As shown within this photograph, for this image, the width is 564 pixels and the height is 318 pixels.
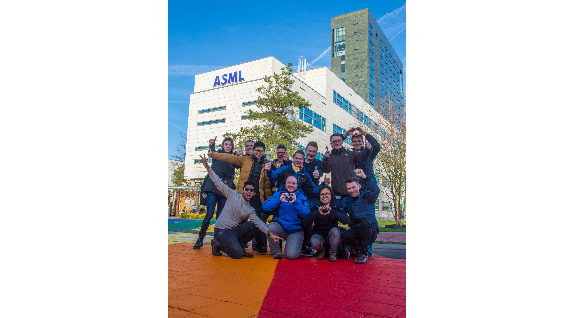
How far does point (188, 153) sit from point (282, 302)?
69.4 inches

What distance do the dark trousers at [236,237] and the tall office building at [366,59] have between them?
1797mm

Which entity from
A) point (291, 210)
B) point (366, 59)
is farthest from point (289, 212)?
point (366, 59)

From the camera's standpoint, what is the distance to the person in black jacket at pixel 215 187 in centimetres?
340

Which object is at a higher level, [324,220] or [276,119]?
[276,119]

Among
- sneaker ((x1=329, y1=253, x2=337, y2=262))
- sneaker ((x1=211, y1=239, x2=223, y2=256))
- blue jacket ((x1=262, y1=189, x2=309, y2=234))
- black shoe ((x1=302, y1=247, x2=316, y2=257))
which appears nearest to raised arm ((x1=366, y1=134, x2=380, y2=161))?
blue jacket ((x1=262, y1=189, x2=309, y2=234))

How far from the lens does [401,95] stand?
2709 millimetres

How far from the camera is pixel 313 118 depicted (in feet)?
11.0

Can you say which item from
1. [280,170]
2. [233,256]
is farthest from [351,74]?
[233,256]

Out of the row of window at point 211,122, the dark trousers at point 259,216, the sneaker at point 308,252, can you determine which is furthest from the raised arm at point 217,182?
Result: the sneaker at point 308,252

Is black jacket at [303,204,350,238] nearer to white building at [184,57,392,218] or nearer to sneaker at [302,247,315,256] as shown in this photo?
sneaker at [302,247,315,256]

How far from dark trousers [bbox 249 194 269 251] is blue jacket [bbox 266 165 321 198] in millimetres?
275

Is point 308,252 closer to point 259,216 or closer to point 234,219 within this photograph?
point 259,216

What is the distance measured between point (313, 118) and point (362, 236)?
124 cm
